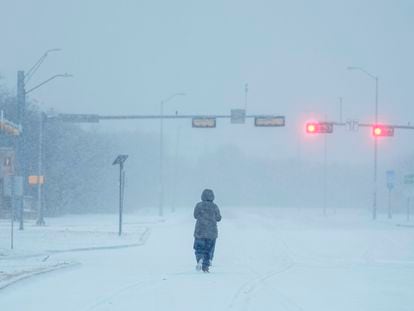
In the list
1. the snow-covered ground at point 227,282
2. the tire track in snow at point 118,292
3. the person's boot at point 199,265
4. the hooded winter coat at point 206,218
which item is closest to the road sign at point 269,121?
the snow-covered ground at point 227,282

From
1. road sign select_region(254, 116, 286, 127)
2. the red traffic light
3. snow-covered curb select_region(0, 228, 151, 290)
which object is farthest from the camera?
the red traffic light

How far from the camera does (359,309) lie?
43.1 ft

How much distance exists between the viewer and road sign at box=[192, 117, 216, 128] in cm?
4497

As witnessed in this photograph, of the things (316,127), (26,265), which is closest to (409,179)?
(316,127)

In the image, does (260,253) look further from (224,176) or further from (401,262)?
(224,176)

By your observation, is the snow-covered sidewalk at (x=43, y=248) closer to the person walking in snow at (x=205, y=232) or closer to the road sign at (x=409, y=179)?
the person walking in snow at (x=205, y=232)

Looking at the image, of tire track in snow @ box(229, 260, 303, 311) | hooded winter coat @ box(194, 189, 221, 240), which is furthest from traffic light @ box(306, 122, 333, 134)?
tire track in snow @ box(229, 260, 303, 311)

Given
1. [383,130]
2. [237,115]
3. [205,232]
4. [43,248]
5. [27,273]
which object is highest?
[237,115]

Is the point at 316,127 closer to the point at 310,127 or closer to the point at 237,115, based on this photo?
the point at 310,127

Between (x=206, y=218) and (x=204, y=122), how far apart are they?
2609cm

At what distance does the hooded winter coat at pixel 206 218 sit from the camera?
1912 centimetres

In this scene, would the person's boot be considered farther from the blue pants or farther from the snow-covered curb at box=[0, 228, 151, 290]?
the snow-covered curb at box=[0, 228, 151, 290]

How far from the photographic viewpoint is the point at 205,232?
19.1 metres

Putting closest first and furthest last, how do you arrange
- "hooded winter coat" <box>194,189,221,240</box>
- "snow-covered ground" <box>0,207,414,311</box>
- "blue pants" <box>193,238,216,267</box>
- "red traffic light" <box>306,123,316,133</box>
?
1. "snow-covered ground" <box>0,207,414,311</box>
2. "blue pants" <box>193,238,216,267</box>
3. "hooded winter coat" <box>194,189,221,240</box>
4. "red traffic light" <box>306,123,316,133</box>
